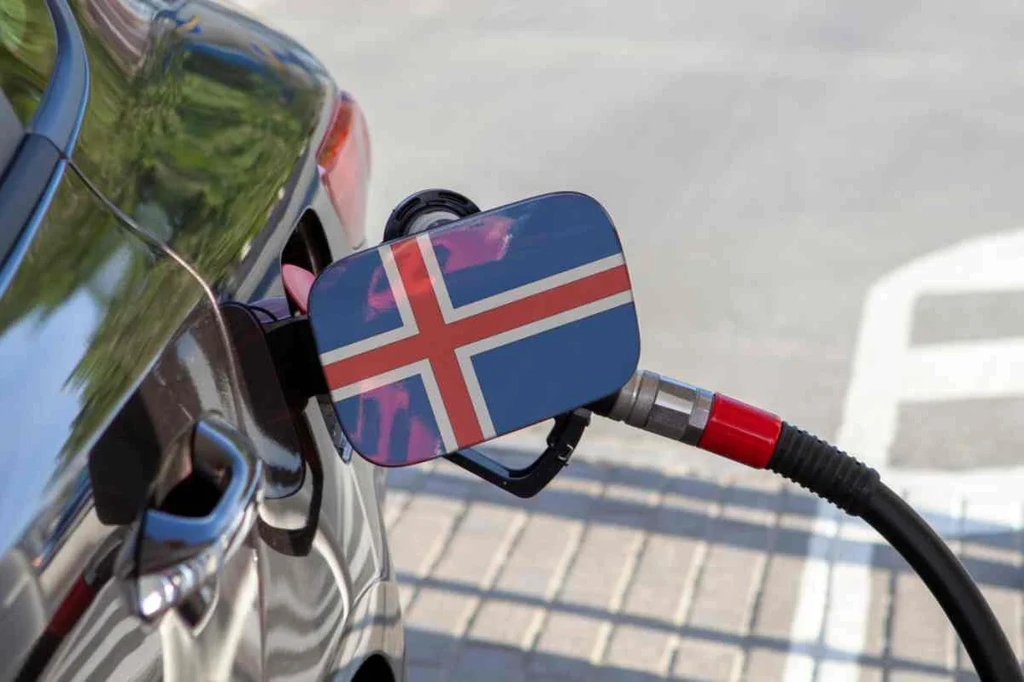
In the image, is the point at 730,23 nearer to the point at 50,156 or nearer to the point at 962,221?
the point at 962,221

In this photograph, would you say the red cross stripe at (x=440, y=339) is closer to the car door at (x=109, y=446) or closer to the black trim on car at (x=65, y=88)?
the car door at (x=109, y=446)

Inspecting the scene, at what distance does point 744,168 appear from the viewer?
6961mm

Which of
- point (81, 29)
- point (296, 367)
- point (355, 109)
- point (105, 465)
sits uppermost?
point (81, 29)

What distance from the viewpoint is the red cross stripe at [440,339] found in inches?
54.2

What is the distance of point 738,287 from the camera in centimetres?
579

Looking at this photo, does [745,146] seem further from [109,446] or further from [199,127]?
[109,446]

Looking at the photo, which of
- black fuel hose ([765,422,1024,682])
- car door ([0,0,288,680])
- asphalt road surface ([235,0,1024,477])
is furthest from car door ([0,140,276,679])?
asphalt road surface ([235,0,1024,477])

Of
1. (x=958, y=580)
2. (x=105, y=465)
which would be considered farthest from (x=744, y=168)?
(x=105, y=465)

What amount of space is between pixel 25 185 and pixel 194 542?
0.44 meters

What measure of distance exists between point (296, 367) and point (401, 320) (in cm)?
18

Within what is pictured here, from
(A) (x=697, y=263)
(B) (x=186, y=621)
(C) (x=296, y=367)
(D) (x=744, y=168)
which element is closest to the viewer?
(B) (x=186, y=621)

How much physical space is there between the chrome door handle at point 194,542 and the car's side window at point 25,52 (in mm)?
443

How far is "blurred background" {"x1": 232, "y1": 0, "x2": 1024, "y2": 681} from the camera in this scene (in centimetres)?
385

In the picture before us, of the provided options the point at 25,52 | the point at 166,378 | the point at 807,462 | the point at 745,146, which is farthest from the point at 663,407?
the point at 745,146
